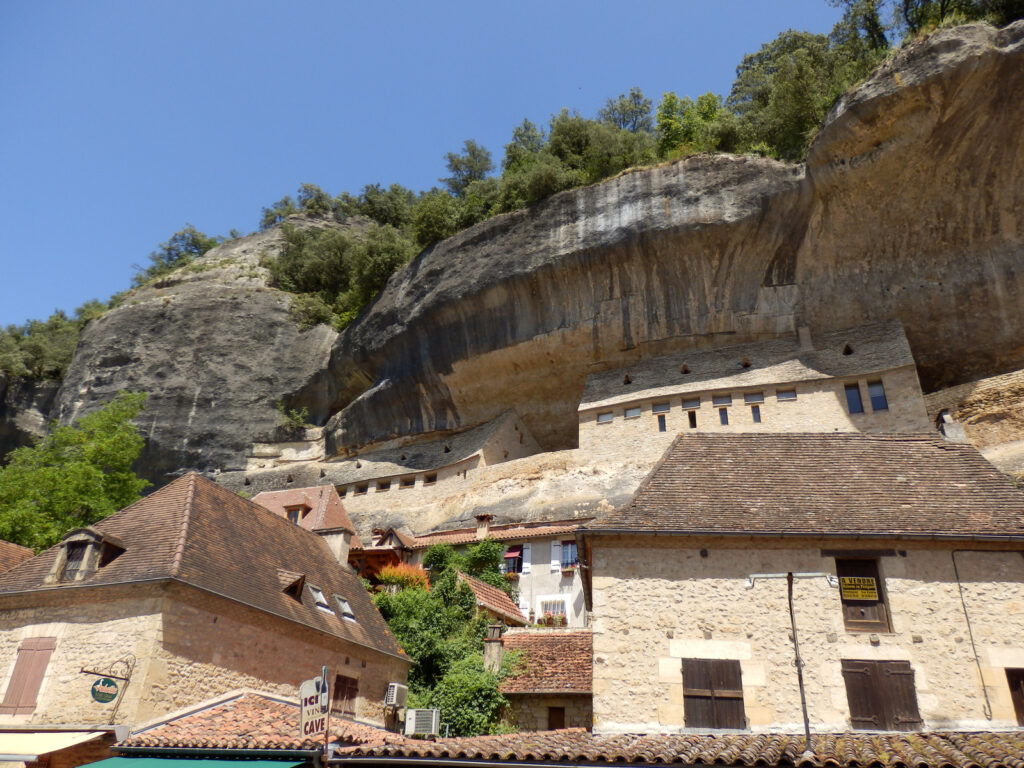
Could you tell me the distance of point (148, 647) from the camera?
11.4m

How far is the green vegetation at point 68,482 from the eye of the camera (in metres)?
21.1

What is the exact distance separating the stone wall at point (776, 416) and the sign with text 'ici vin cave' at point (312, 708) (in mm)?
19975

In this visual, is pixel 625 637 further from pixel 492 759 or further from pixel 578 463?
pixel 578 463

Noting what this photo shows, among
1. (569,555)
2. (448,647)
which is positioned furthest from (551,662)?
(569,555)

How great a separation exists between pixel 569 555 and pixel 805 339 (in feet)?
43.2

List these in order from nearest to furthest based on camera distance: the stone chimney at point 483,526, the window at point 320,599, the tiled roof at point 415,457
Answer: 1. the window at point 320,599
2. the stone chimney at point 483,526
3. the tiled roof at point 415,457

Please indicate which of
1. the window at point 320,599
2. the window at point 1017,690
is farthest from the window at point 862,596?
the window at point 320,599

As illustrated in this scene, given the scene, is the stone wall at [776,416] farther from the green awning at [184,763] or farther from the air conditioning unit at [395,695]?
the green awning at [184,763]

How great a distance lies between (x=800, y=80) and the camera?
31469 millimetres

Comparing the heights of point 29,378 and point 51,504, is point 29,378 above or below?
above

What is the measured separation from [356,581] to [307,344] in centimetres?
2511

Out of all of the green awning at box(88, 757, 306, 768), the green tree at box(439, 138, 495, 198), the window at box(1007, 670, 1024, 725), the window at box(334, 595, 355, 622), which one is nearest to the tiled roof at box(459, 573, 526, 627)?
the window at box(334, 595, 355, 622)

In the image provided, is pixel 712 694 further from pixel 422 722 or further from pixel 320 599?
pixel 320 599

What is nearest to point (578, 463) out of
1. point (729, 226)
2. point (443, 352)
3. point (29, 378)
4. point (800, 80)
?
point (443, 352)
